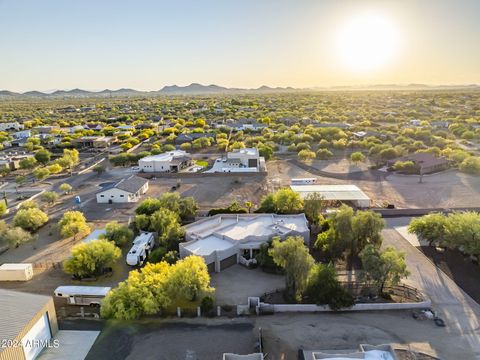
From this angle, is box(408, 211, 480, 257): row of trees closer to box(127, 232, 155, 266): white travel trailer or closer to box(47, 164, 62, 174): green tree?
box(127, 232, 155, 266): white travel trailer

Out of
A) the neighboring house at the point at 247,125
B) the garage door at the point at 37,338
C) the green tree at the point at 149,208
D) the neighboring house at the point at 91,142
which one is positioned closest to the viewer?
the garage door at the point at 37,338

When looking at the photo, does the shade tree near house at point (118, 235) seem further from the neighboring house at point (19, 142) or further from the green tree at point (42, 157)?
the neighboring house at point (19, 142)

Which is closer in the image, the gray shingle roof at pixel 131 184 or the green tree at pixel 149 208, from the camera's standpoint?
the green tree at pixel 149 208

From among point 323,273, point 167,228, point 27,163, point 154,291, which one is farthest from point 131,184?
point 323,273

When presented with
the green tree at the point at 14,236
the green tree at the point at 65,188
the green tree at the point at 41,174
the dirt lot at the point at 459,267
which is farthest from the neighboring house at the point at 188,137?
the dirt lot at the point at 459,267

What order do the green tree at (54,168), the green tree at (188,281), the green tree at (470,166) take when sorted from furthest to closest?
the green tree at (54,168), the green tree at (470,166), the green tree at (188,281)
